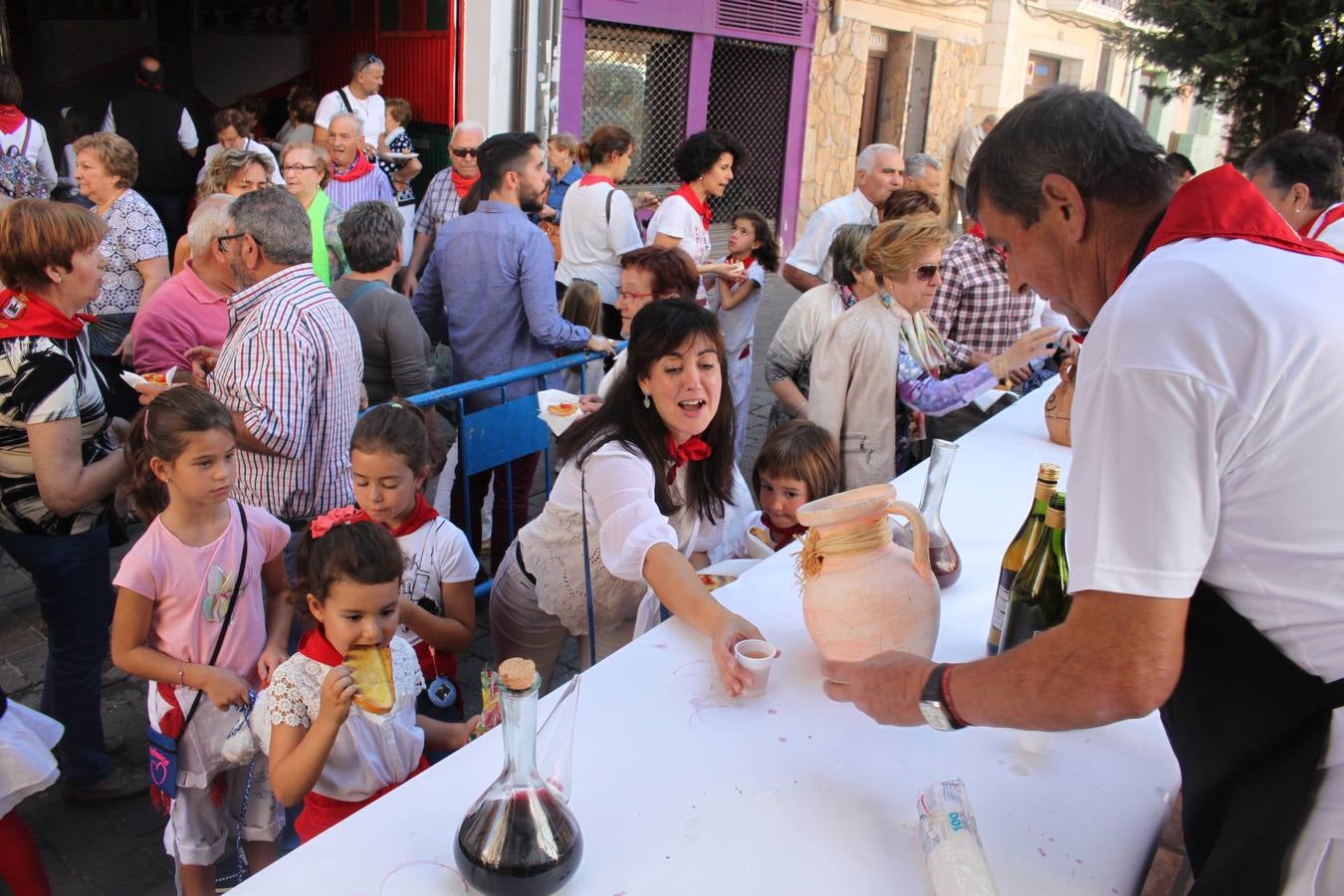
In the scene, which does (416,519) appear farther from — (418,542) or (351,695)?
(351,695)

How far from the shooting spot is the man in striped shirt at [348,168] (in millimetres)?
5996

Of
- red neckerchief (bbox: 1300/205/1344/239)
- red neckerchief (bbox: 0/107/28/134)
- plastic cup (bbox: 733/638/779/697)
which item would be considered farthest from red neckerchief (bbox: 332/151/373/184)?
plastic cup (bbox: 733/638/779/697)

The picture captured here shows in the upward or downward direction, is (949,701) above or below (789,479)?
above

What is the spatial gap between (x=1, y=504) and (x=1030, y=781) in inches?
99.5

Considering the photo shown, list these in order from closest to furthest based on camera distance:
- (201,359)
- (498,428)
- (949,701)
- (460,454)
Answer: (949,701)
(201,359)
(460,454)
(498,428)

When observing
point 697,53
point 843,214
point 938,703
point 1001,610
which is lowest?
point 1001,610

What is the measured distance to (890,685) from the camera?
147 centimetres

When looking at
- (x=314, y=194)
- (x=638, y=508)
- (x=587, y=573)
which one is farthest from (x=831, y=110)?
(x=638, y=508)

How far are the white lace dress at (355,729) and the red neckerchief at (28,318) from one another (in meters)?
1.21

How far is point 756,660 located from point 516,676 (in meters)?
0.66

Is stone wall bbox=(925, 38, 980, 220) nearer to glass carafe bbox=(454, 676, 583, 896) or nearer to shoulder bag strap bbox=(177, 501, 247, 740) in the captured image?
shoulder bag strap bbox=(177, 501, 247, 740)

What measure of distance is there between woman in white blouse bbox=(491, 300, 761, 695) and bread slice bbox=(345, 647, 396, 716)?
0.50m

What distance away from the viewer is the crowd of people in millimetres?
1196

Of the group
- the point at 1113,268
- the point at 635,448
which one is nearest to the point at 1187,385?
the point at 1113,268
